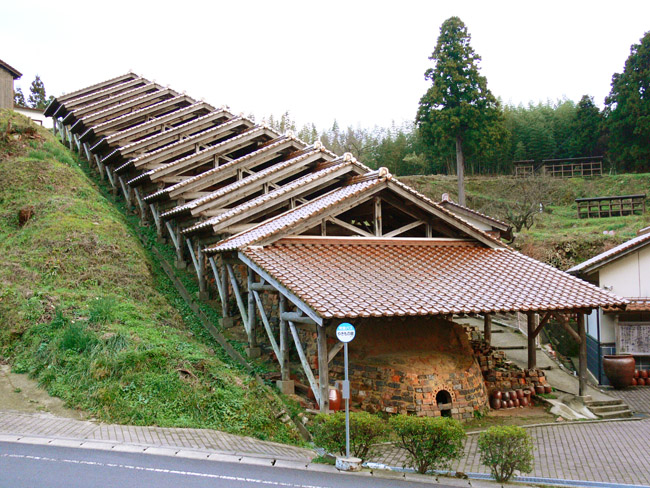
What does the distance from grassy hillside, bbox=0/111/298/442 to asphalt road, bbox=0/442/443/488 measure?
5.61ft

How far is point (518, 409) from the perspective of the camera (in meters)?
13.8

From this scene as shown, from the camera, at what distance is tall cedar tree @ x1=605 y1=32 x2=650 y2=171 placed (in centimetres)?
3703

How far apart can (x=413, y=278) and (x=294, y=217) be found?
11.4 feet

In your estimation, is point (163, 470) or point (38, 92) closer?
point (163, 470)

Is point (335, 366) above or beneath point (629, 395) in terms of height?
above

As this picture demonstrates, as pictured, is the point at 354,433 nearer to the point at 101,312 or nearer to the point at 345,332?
the point at 345,332

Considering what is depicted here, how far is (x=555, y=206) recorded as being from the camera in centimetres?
3947

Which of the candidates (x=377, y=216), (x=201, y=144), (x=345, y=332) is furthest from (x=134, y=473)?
(x=201, y=144)

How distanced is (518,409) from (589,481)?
557 cm

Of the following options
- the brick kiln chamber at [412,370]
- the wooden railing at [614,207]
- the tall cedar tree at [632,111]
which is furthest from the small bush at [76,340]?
the tall cedar tree at [632,111]

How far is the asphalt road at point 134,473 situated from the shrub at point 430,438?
66 cm

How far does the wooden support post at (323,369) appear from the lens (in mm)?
10508

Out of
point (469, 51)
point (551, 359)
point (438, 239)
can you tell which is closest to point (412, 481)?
point (438, 239)

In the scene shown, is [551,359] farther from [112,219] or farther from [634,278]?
[112,219]
